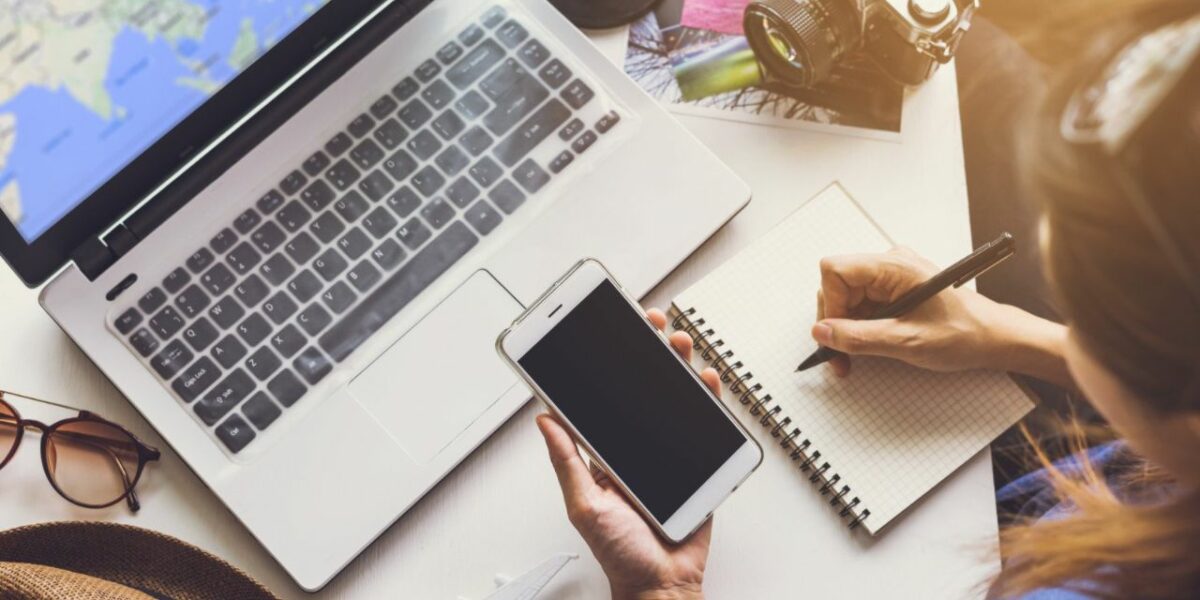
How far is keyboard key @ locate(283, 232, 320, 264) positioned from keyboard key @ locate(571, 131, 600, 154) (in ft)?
0.65

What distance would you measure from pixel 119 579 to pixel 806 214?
0.54 meters

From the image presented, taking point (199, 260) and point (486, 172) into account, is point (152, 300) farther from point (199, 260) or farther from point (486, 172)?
point (486, 172)

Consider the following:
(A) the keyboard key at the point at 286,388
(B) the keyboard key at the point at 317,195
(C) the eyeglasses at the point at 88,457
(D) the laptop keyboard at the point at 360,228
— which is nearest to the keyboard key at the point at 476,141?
(D) the laptop keyboard at the point at 360,228

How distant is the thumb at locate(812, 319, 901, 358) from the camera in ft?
2.29

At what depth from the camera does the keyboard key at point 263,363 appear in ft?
2.24

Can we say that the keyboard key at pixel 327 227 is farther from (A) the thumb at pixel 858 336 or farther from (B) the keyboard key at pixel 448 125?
(A) the thumb at pixel 858 336

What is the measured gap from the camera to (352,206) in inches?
28.4

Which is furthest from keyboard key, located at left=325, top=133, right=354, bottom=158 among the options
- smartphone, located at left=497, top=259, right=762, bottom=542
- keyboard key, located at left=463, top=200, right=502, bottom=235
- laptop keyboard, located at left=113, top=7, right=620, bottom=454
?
smartphone, located at left=497, top=259, right=762, bottom=542

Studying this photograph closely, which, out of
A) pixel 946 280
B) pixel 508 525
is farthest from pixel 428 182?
pixel 946 280

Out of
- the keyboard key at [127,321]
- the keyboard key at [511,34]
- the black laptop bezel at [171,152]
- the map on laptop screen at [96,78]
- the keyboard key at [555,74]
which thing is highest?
the map on laptop screen at [96,78]

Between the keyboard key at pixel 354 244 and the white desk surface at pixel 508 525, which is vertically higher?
the keyboard key at pixel 354 244

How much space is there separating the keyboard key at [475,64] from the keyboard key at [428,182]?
7 cm

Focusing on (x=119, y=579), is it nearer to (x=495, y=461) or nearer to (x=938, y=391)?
(x=495, y=461)

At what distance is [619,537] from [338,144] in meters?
0.34
